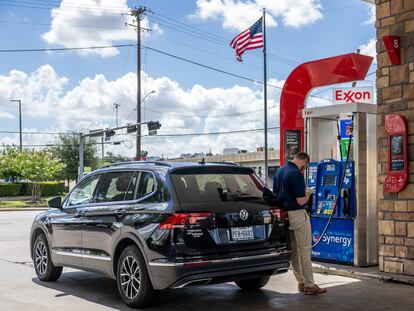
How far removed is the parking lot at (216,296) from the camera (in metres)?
6.69

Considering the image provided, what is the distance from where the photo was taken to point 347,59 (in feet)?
33.2

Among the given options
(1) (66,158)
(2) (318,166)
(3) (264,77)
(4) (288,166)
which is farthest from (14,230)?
(1) (66,158)

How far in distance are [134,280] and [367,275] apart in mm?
3627

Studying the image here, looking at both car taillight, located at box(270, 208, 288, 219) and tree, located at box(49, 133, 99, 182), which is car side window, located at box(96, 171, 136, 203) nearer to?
car taillight, located at box(270, 208, 288, 219)

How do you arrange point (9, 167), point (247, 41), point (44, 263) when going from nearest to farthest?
point (44, 263)
point (247, 41)
point (9, 167)

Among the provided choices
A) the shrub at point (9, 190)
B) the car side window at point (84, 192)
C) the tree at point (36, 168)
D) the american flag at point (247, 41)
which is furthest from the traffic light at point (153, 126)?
the car side window at point (84, 192)

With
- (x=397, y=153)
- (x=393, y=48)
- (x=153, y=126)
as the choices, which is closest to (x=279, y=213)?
(x=397, y=153)

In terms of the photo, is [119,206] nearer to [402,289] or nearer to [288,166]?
[288,166]

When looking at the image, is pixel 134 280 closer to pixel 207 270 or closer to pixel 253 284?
pixel 207 270

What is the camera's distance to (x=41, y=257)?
8.73 m

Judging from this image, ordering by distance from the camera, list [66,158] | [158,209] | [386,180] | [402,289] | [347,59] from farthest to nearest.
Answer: [66,158], [347,59], [386,180], [402,289], [158,209]

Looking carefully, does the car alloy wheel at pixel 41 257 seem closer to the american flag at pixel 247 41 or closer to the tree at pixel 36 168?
the american flag at pixel 247 41

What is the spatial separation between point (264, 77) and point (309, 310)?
2613cm

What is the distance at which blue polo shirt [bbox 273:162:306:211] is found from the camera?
23.4 feet
